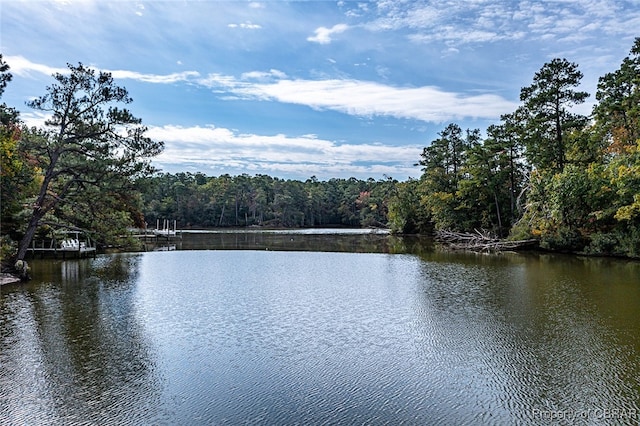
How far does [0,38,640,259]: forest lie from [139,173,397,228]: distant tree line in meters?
27.0

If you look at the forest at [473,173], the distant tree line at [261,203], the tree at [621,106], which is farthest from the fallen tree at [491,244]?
the distant tree line at [261,203]

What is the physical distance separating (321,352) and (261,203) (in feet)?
230

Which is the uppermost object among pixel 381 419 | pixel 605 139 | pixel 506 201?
pixel 605 139

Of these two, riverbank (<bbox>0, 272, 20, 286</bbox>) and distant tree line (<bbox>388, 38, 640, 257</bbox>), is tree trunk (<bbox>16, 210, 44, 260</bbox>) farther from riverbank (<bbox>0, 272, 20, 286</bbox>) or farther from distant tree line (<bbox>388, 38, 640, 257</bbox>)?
distant tree line (<bbox>388, 38, 640, 257</bbox>)

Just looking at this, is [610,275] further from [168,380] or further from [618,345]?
[168,380]

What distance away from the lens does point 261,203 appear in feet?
254

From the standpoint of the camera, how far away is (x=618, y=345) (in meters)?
A: 8.33

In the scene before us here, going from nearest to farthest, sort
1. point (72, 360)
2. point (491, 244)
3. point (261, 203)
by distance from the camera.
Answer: point (72, 360)
point (491, 244)
point (261, 203)

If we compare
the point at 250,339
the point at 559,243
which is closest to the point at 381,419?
the point at 250,339

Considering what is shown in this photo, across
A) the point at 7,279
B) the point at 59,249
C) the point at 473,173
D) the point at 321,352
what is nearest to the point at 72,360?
the point at 321,352

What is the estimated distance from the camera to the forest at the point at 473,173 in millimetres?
16547

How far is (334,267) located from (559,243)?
1384cm

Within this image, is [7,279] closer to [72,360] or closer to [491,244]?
[72,360]

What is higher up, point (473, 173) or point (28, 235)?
point (473, 173)
